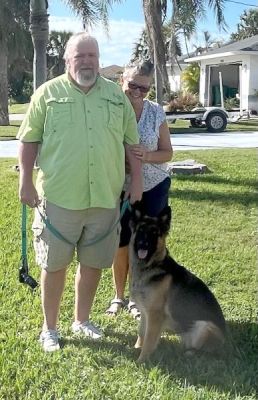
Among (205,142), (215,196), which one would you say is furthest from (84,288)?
(205,142)

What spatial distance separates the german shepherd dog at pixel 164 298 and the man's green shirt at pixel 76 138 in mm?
344

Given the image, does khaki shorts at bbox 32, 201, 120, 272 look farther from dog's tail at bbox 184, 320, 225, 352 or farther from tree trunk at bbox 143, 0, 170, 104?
tree trunk at bbox 143, 0, 170, 104

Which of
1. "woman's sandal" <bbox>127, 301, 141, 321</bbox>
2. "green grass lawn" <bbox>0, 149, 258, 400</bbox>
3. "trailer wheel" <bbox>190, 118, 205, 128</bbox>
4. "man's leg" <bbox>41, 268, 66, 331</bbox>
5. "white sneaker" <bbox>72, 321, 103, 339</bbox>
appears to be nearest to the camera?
"green grass lawn" <bbox>0, 149, 258, 400</bbox>

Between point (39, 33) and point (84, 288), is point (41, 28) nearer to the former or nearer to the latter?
point (39, 33)

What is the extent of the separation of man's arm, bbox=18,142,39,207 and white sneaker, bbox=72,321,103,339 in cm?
98

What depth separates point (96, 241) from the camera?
3904 millimetres

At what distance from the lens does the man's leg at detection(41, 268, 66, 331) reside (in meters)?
3.94

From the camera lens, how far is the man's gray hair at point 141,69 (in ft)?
13.1

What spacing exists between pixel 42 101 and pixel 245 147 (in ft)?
38.9

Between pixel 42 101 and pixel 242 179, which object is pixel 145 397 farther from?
pixel 242 179

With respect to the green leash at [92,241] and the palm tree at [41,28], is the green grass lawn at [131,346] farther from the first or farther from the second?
the palm tree at [41,28]

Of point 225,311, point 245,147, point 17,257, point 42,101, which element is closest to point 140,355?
point 225,311

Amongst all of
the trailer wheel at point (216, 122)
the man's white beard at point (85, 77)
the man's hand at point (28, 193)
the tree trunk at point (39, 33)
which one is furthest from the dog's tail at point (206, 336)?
the trailer wheel at point (216, 122)

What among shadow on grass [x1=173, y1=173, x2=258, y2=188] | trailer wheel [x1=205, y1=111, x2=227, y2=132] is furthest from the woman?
trailer wheel [x1=205, y1=111, x2=227, y2=132]
